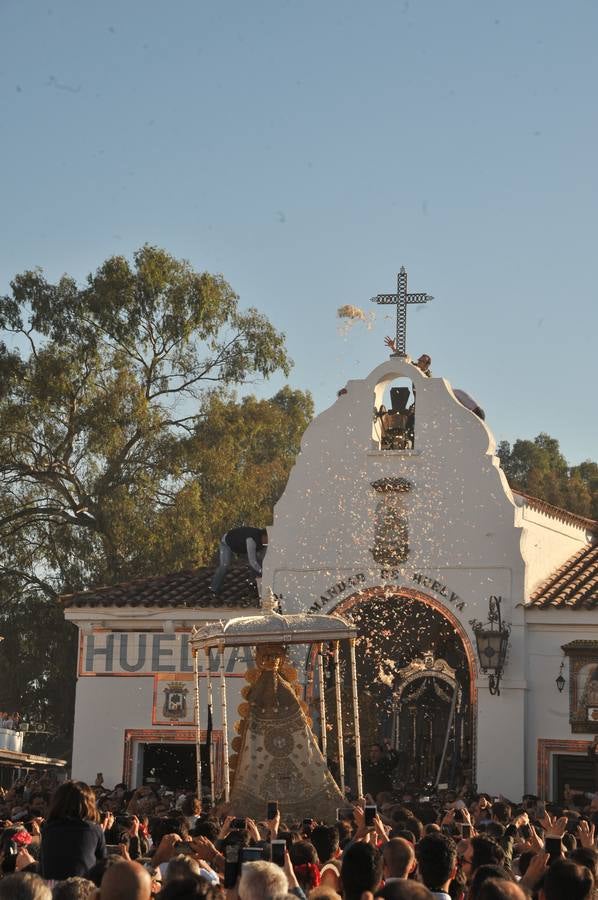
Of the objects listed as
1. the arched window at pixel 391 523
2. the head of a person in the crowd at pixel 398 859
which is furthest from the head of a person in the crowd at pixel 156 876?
the arched window at pixel 391 523

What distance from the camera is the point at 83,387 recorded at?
3697 cm

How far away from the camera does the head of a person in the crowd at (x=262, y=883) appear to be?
6617 mm

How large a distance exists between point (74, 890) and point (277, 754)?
12708 millimetres

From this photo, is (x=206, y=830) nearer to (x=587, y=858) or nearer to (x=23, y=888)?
(x=587, y=858)

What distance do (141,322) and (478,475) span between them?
15237mm

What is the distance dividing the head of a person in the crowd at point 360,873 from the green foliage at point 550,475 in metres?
38.8

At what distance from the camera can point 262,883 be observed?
6637mm

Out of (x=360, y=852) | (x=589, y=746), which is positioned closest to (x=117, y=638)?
(x=589, y=746)

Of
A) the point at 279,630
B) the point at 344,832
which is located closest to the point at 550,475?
the point at 279,630

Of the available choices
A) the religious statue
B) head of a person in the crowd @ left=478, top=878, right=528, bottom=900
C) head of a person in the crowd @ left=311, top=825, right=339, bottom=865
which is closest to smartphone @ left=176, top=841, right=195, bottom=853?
head of a person in the crowd @ left=311, top=825, right=339, bottom=865

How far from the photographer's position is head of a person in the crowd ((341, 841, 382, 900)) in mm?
6969

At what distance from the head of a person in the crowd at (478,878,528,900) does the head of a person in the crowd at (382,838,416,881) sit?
5.83 ft

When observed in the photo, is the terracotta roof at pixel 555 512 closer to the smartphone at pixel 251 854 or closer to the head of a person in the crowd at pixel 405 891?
the smartphone at pixel 251 854

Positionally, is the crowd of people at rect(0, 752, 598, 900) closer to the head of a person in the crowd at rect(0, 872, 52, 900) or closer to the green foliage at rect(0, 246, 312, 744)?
the head of a person in the crowd at rect(0, 872, 52, 900)
